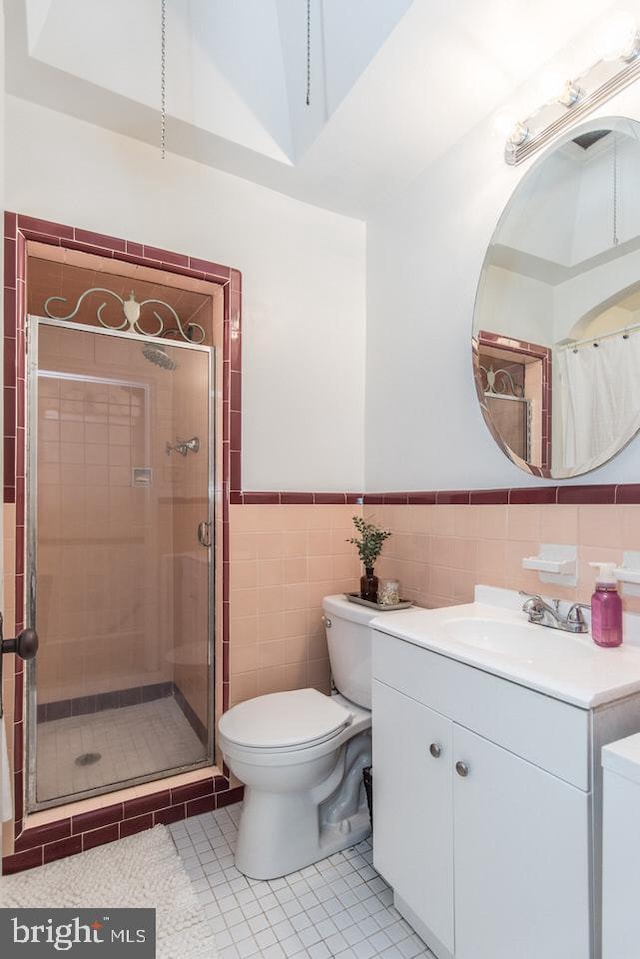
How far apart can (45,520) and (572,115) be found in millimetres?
2080

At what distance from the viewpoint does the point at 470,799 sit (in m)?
1.13

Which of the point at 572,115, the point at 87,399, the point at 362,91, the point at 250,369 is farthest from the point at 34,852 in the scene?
the point at 572,115

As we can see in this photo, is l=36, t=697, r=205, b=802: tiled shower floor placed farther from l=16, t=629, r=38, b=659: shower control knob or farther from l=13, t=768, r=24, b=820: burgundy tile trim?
l=16, t=629, r=38, b=659: shower control knob

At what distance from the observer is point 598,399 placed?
4.51 ft

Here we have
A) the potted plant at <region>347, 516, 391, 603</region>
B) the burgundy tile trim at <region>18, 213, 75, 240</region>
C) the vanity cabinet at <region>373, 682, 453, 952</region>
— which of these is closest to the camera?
the vanity cabinet at <region>373, 682, 453, 952</region>

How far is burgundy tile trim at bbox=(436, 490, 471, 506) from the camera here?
1.76m

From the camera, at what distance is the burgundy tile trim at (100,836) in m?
1.69

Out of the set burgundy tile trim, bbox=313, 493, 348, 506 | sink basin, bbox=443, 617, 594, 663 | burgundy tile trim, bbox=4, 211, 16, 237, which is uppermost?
burgundy tile trim, bbox=4, 211, 16, 237

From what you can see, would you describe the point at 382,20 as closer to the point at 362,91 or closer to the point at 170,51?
the point at 362,91

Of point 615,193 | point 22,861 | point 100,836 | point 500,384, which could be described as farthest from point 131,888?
point 615,193

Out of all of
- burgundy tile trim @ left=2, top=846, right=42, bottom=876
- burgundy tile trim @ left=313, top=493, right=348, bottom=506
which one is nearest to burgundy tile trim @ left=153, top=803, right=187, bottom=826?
burgundy tile trim @ left=2, top=846, right=42, bottom=876

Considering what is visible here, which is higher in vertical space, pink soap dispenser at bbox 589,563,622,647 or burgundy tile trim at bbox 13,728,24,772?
pink soap dispenser at bbox 589,563,622,647

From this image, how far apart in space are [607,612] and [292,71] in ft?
6.63

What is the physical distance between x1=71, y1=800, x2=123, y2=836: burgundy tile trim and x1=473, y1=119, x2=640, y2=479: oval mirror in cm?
177
